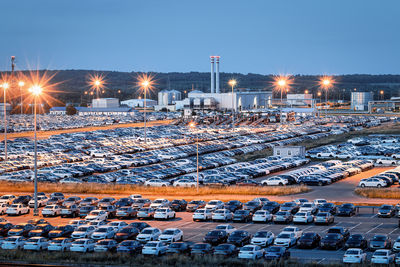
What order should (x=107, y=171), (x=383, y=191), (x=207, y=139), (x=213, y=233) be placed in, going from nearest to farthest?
1. (x=213, y=233)
2. (x=383, y=191)
3. (x=107, y=171)
4. (x=207, y=139)

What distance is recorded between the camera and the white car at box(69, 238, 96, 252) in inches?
923

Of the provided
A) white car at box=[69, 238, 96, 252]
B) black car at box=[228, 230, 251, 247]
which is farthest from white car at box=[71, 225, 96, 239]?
black car at box=[228, 230, 251, 247]

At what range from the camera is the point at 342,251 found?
2316cm

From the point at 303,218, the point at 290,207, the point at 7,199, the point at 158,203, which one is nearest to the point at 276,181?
the point at 290,207

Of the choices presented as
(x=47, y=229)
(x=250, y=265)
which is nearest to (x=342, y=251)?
(x=250, y=265)

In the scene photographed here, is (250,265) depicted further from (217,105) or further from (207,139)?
(217,105)

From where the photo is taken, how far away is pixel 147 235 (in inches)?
985

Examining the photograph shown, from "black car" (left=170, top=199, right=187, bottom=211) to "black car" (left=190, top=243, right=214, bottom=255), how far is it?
35.5ft

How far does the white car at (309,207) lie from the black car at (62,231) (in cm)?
1136

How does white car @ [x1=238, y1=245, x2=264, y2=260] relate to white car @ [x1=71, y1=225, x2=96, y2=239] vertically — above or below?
above

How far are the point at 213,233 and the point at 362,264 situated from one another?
21.9 ft

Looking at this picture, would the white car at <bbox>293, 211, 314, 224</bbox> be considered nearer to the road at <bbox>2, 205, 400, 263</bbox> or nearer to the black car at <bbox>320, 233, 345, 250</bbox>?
the road at <bbox>2, 205, 400, 263</bbox>

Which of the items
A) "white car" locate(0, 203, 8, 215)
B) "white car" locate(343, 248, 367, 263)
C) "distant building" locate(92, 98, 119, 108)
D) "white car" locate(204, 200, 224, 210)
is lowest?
"white car" locate(0, 203, 8, 215)

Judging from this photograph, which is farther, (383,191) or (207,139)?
(207,139)
